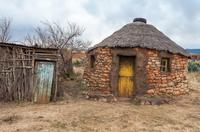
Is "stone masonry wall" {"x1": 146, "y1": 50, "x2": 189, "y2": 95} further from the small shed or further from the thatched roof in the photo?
the small shed

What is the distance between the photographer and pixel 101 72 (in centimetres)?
1539

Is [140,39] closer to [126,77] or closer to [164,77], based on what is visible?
[126,77]

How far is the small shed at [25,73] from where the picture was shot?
13703mm

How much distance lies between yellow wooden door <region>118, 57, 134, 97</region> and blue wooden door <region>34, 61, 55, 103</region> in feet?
11.1

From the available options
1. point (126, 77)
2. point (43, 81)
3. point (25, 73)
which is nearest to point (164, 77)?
point (126, 77)

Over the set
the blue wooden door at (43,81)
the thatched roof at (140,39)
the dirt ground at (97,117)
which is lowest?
the dirt ground at (97,117)

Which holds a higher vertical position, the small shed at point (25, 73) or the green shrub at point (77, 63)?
the green shrub at point (77, 63)

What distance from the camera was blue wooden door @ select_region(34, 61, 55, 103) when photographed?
13938 mm

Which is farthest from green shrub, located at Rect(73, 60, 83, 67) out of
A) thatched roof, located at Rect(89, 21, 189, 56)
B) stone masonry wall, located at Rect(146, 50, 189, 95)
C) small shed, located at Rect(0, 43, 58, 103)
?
small shed, located at Rect(0, 43, 58, 103)

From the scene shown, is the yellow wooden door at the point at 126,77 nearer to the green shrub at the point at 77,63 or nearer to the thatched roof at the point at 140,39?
the thatched roof at the point at 140,39

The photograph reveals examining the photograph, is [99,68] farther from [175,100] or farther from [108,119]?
[108,119]

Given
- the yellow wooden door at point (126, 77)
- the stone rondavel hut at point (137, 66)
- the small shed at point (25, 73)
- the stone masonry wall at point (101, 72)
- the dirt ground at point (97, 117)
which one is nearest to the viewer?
the dirt ground at point (97, 117)

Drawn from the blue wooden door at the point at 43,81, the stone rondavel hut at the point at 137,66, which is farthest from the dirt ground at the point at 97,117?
the stone rondavel hut at the point at 137,66

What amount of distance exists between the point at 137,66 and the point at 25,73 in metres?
4.97
